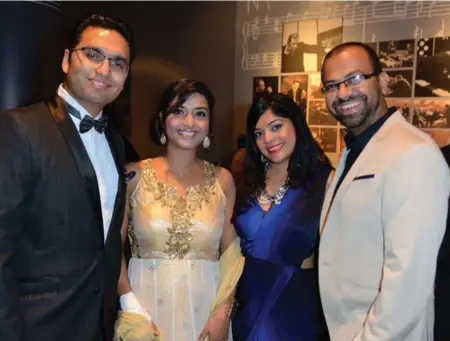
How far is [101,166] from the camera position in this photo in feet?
5.11

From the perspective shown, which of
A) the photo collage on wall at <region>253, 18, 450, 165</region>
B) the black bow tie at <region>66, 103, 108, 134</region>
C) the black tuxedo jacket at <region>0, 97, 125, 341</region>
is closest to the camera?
the black tuxedo jacket at <region>0, 97, 125, 341</region>

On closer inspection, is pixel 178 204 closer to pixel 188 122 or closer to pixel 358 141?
pixel 188 122

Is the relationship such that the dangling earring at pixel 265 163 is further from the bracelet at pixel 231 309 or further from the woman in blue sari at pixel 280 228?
the bracelet at pixel 231 309

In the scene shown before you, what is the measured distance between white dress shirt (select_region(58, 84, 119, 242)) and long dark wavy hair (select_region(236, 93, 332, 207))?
0.72 m

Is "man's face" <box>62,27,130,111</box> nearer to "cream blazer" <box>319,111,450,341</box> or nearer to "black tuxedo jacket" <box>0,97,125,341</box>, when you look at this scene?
"black tuxedo jacket" <box>0,97,125,341</box>

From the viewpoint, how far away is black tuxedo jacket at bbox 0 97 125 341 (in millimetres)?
1210

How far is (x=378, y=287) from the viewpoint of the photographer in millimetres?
1440

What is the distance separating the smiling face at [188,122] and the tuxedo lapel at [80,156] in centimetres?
68

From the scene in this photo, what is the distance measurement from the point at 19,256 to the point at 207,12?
2.94m

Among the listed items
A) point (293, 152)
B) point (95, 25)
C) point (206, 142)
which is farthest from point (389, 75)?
point (95, 25)

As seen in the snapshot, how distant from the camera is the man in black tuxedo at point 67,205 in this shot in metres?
1.23

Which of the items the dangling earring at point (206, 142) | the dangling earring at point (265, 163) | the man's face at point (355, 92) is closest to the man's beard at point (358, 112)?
the man's face at point (355, 92)

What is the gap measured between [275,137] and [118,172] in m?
0.74

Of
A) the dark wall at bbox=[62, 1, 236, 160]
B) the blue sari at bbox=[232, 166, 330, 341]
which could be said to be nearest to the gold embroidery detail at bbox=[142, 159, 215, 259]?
the blue sari at bbox=[232, 166, 330, 341]
